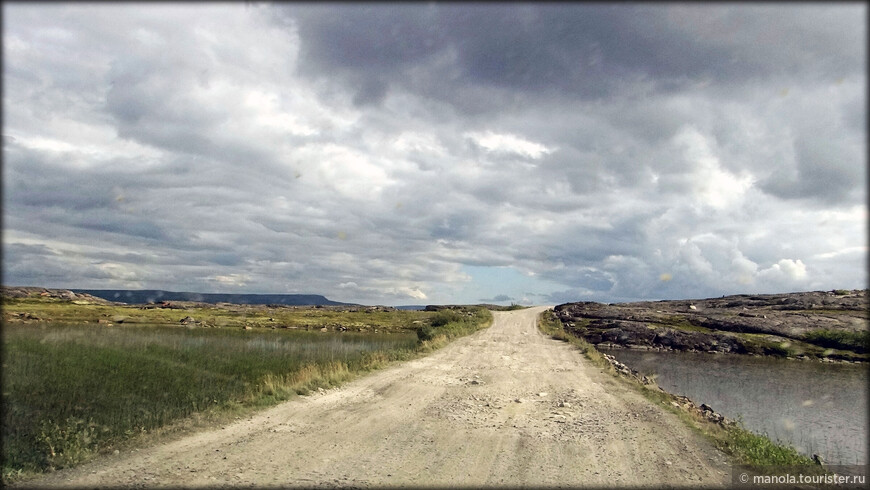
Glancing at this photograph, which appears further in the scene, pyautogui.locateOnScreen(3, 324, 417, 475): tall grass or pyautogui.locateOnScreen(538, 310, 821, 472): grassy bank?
pyautogui.locateOnScreen(538, 310, 821, 472): grassy bank

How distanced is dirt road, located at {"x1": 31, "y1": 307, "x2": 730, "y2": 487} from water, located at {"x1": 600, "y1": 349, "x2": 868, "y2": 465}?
6.47 metres

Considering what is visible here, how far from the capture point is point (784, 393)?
29766 mm

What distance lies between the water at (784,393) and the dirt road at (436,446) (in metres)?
6.47

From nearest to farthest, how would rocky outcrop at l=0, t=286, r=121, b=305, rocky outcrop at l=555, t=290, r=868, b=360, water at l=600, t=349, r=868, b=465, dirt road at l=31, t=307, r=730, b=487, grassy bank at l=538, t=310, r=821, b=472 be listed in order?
dirt road at l=31, t=307, r=730, b=487
grassy bank at l=538, t=310, r=821, b=472
water at l=600, t=349, r=868, b=465
rocky outcrop at l=555, t=290, r=868, b=360
rocky outcrop at l=0, t=286, r=121, b=305

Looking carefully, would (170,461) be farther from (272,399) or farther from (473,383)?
(473,383)

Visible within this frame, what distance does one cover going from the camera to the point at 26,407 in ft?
51.9

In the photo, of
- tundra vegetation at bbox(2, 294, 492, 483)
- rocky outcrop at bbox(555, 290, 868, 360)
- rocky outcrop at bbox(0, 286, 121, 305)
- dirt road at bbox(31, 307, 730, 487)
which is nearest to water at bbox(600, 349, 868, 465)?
rocky outcrop at bbox(555, 290, 868, 360)

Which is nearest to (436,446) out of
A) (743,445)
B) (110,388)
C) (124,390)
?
(743,445)

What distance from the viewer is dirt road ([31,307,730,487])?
9906mm

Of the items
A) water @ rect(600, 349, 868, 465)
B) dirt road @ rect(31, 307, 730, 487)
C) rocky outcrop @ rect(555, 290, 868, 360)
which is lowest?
water @ rect(600, 349, 868, 465)

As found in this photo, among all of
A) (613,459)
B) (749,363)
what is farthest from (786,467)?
(749,363)

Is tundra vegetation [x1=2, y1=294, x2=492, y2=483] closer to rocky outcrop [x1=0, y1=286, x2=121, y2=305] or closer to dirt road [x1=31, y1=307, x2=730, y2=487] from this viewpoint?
dirt road [x1=31, y1=307, x2=730, y2=487]

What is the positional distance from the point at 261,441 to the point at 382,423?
146 inches

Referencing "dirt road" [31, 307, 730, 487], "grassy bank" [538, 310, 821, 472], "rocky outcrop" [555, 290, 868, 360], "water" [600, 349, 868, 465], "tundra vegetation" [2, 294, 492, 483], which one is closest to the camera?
"dirt road" [31, 307, 730, 487]
